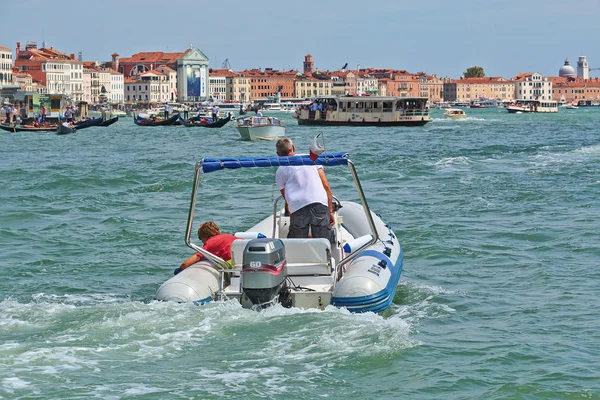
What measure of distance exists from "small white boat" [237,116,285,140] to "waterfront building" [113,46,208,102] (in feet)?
391

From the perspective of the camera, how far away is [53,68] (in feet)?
420

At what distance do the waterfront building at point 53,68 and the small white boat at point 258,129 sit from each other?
79620 mm

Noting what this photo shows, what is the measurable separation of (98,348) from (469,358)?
2.40 meters

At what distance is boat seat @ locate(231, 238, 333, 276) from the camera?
8.22 m

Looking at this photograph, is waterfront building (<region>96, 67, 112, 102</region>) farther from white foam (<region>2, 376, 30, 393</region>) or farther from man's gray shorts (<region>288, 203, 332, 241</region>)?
white foam (<region>2, 376, 30, 393</region>)

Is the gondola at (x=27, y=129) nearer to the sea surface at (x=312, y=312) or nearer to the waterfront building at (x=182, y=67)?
the sea surface at (x=312, y=312)

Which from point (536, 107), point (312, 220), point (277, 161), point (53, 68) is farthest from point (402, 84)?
point (277, 161)

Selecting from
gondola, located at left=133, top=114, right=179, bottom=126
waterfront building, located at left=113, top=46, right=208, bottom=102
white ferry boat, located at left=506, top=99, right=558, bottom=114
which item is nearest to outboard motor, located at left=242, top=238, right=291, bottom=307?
gondola, located at left=133, top=114, right=179, bottom=126

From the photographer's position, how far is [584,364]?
7.14m

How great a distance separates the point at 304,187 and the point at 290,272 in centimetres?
68

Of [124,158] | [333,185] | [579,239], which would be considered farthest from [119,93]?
[579,239]

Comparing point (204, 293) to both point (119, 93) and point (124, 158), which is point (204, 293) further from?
point (119, 93)

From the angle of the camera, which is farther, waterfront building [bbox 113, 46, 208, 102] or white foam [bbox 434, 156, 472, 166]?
waterfront building [bbox 113, 46, 208, 102]

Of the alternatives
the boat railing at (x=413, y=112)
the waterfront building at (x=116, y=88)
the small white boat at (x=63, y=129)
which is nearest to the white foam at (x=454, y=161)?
the small white boat at (x=63, y=129)
